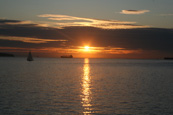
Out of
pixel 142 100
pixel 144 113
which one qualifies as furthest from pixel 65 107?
pixel 142 100

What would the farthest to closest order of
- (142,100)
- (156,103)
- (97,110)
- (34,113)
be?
1. (142,100)
2. (156,103)
3. (97,110)
4. (34,113)

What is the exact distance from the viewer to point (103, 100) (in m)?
35.4

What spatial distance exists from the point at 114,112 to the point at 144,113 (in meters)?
3.50

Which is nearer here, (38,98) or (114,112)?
(114,112)

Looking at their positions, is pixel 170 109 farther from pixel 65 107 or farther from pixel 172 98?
pixel 65 107

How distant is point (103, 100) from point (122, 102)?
3.02 metres

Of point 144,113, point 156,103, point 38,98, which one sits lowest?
point 144,113

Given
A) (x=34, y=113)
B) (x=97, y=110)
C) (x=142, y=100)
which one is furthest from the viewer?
(x=142, y=100)

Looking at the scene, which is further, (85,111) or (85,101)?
(85,101)

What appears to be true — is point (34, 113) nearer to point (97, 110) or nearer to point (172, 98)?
point (97, 110)

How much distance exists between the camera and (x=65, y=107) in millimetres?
30453

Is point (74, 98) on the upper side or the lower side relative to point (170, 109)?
upper

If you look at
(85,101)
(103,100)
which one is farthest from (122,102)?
(85,101)

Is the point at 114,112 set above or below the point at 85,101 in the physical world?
below
